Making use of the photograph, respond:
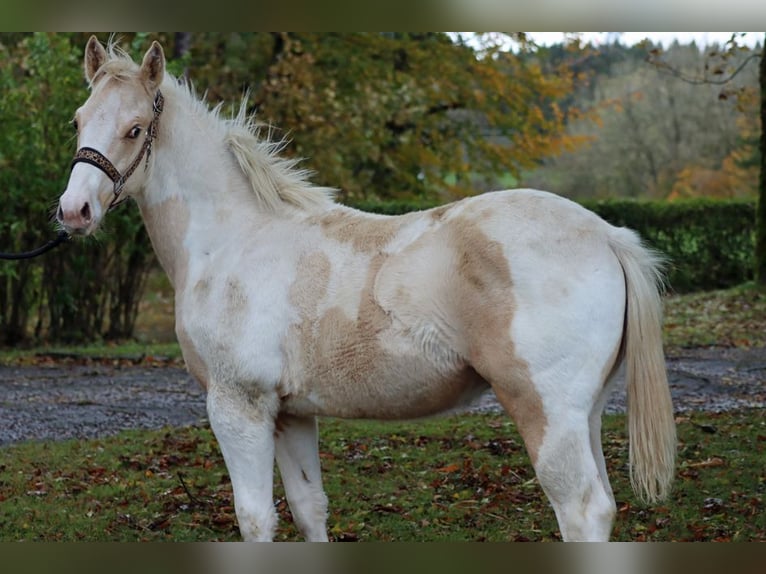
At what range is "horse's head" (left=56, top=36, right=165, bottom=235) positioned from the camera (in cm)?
381

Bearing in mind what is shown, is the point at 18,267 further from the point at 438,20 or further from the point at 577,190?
the point at 577,190

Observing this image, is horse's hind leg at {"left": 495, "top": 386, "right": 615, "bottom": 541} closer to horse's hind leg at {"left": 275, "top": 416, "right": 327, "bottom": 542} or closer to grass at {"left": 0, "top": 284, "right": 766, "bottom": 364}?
horse's hind leg at {"left": 275, "top": 416, "right": 327, "bottom": 542}

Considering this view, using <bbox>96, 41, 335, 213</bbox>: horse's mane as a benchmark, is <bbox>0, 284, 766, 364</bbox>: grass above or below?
below

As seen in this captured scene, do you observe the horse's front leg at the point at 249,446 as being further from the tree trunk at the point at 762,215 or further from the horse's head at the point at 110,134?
the tree trunk at the point at 762,215

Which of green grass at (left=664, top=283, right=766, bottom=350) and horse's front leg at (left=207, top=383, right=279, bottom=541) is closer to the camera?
horse's front leg at (left=207, top=383, right=279, bottom=541)

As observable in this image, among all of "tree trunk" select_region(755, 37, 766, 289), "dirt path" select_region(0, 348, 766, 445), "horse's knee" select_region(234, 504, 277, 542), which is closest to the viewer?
"horse's knee" select_region(234, 504, 277, 542)

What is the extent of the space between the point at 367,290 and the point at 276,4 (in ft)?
3.70

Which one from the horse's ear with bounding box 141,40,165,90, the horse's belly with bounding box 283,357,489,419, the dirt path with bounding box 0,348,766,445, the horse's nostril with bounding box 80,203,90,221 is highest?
the horse's ear with bounding box 141,40,165,90

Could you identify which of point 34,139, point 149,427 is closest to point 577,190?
point 34,139

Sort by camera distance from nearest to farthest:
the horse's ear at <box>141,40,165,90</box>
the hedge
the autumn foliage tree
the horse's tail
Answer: the horse's tail, the horse's ear at <box>141,40,165,90</box>, the autumn foliage tree, the hedge

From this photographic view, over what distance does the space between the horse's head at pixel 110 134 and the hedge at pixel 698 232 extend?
11.6m

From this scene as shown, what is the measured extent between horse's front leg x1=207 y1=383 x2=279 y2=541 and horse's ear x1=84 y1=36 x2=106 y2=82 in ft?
4.83

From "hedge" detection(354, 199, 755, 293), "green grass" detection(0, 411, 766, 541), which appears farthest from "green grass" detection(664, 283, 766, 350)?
"green grass" detection(0, 411, 766, 541)

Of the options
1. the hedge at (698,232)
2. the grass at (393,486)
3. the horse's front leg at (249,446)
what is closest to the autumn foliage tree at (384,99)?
the hedge at (698,232)
